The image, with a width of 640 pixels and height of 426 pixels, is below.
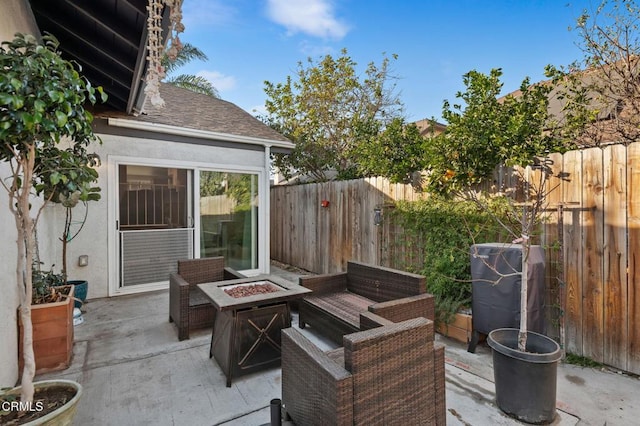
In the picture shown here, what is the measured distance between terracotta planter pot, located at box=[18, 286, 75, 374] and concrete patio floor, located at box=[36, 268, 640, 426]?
11 centimetres

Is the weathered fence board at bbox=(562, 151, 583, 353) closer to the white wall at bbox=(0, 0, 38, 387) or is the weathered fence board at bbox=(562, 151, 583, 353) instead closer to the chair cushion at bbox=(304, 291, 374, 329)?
the chair cushion at bbox=(304, 291, 374, 329)

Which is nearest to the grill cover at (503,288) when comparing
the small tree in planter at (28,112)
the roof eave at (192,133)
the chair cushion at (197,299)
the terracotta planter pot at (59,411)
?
the chair cushion at (197,299)

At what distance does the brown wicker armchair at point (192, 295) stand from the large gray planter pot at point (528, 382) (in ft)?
8.32

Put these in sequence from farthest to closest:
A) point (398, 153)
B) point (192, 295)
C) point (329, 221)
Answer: point (329, 221) → point (398, 153) → point (192, 295)

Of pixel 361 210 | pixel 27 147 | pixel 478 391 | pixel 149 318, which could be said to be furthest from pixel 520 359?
pixel 149 318

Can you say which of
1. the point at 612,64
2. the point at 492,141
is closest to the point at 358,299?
the point at 492,141

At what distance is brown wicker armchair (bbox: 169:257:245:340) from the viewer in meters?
3.43

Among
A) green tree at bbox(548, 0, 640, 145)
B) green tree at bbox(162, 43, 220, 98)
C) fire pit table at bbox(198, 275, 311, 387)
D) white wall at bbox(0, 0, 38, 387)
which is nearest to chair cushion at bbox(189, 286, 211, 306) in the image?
fire pit table at bbox(198, 275, 311, 387)

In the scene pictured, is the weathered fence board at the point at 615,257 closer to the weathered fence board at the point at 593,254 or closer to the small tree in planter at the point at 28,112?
the weathered fence board at the point at 593,254

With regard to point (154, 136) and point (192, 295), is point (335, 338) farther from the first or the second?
point (154, 136)

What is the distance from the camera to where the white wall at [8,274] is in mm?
2260

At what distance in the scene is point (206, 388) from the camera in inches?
101

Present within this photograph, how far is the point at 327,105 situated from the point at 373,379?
820 centimetres

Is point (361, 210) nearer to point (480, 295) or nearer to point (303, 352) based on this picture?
point (480, 295)
